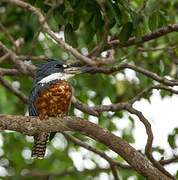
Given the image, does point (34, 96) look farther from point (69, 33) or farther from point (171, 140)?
point (171, 140)

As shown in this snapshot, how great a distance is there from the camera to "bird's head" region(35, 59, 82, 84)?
5.48 m

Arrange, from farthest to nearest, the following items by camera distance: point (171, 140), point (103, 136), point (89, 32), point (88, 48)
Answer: point (88, 48) < point (171, 140) < point (89, 32) < point (103, 136)

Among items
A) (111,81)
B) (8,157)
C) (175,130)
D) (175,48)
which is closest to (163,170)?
(175,130)

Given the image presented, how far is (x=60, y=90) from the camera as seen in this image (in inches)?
211

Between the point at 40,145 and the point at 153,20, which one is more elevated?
the point at 153,20

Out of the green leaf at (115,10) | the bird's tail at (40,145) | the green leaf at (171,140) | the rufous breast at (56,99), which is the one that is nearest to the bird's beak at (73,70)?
the rufous breast at (56,99)

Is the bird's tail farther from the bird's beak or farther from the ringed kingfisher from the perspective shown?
the bird's beak

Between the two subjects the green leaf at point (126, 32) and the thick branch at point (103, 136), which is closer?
the thick branch at point (103, 136)

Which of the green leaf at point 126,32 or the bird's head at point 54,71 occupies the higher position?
the green leaf at point 126,32

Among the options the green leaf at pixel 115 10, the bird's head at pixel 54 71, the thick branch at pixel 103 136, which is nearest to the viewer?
the thick branch at pixel 103 136

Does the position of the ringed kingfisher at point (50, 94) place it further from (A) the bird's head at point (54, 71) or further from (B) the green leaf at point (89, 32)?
(B) the green leaf at point (89, 32)

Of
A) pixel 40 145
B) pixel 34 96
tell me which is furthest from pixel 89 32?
pixel 40 145

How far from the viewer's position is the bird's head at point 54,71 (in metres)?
5.48

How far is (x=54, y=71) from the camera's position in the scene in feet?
18.1
